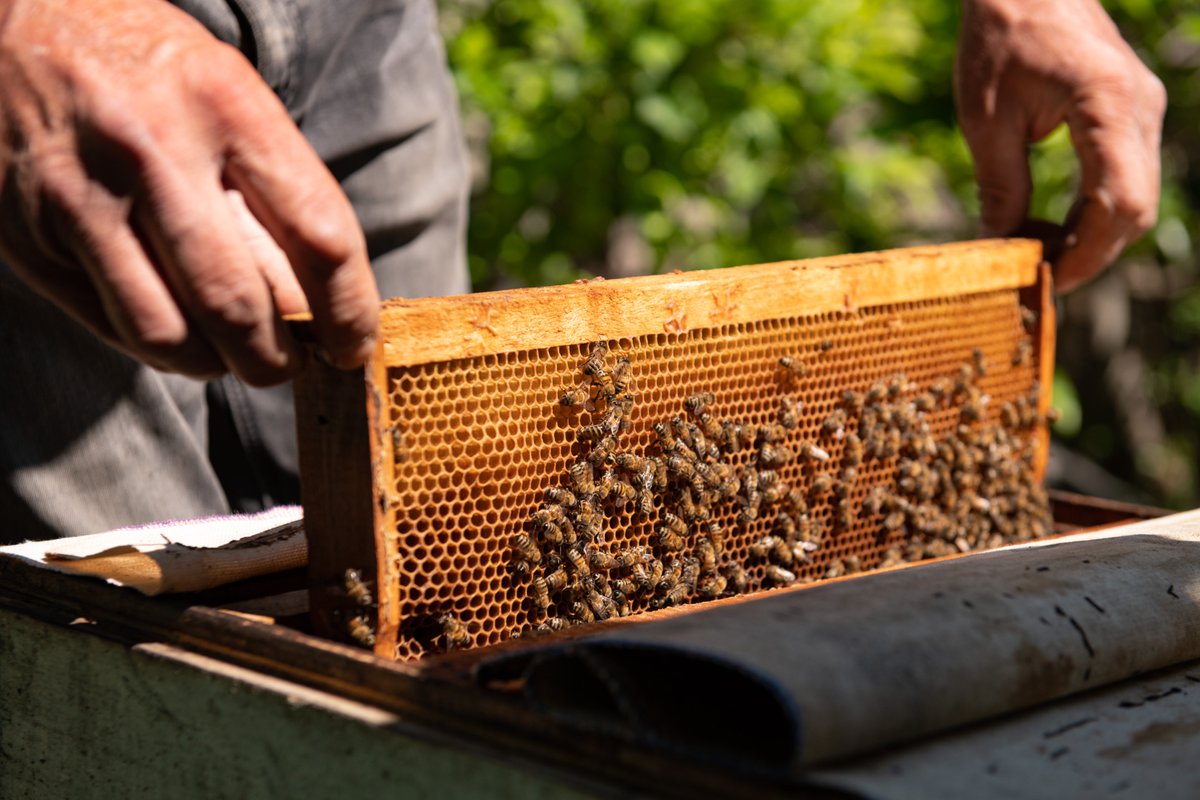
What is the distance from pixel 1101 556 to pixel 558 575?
724mm

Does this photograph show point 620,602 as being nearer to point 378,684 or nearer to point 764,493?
point 764,493

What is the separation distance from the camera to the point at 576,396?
1893 mm

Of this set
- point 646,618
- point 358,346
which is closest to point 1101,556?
point 646,618

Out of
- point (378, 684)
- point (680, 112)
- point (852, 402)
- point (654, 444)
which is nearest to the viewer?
point (378, 684)

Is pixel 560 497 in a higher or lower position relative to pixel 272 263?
lower

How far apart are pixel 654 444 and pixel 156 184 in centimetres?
90

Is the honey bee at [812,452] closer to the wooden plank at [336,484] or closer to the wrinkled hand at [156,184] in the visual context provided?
the wooden plank at [336,484]

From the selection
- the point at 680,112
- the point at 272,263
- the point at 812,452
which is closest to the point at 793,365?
the point at 812,452

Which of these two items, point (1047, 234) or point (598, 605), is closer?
point (598, 605)

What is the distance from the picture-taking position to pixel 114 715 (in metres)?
1.76

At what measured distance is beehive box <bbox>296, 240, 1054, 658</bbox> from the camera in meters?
1.72

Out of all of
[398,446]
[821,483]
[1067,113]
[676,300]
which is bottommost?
[821,483]

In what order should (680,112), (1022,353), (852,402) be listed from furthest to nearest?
(680,112) < (1022,353) < (852,402)

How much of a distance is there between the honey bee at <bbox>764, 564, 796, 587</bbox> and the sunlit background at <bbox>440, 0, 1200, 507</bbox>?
2.59 metres
